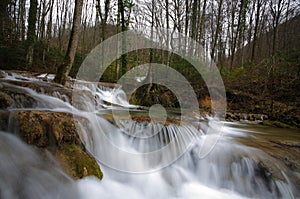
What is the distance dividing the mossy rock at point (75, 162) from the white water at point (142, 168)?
5.2 inches

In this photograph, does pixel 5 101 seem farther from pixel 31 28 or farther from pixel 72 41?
pixel 31 28

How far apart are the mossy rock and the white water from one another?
0.44ft

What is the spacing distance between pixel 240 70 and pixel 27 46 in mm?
16522

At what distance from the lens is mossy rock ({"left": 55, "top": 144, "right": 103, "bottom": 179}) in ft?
11.2

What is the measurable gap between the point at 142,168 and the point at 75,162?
167 centimetres

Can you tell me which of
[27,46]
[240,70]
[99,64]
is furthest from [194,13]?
[27,46]

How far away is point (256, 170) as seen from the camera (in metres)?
4.43

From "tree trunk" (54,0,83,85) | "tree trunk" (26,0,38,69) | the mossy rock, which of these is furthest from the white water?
"tree trunk" (26,0,38,69)

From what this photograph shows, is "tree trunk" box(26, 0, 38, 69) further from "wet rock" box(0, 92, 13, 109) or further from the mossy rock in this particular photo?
the mossy rock

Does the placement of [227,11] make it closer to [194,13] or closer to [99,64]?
[194,13]

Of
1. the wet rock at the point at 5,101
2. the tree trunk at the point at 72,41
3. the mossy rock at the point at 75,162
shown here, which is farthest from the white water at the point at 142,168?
the tree trunk at the point at 72,41

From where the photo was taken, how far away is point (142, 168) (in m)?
4.68

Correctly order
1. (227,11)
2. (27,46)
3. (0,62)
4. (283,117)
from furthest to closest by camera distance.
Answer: (227,11) < (27,46) < (0,62) < (283,117)

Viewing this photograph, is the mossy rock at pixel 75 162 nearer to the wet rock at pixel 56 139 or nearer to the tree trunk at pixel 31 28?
the wet rock at pixel 56 139
